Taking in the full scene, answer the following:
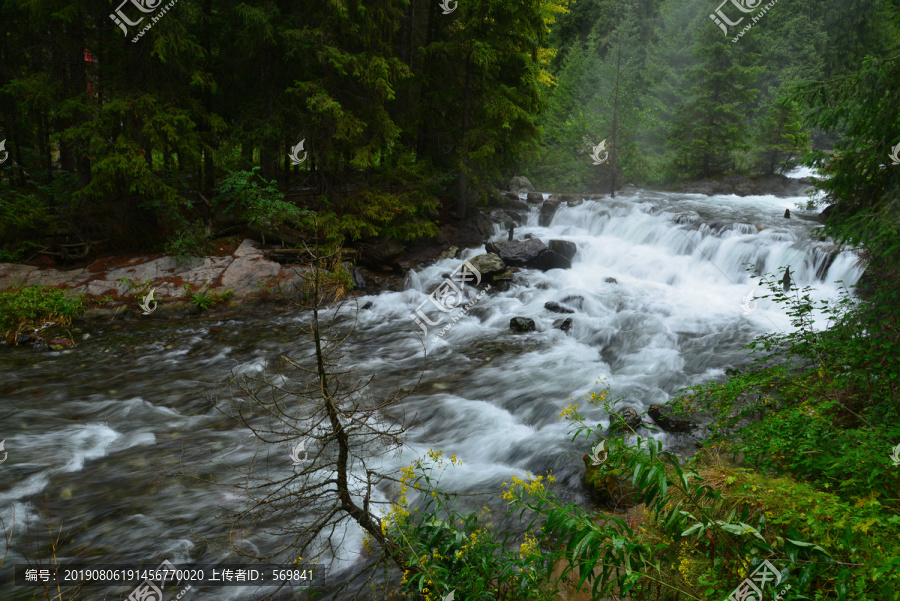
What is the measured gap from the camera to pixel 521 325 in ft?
35.9

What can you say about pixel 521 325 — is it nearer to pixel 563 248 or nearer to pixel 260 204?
pixel 563 248

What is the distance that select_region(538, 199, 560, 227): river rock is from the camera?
18.7 m

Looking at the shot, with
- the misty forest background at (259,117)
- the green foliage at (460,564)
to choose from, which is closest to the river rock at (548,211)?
the misty forest background at (259,117)

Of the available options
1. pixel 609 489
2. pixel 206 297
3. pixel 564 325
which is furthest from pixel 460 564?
pixel 206 297

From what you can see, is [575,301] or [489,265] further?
[489,265]

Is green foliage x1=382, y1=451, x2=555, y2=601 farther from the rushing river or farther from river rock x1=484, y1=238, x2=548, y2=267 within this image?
river rock x1=484, y1=238, x2=548, y2=267

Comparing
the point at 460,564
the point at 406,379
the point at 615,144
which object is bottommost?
the point at 406,379

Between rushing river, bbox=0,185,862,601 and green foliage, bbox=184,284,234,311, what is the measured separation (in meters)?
0.52

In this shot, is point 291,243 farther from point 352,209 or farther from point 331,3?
point 331,3

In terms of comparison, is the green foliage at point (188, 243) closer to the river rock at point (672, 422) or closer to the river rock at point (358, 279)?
the river rock at point (358, 279)

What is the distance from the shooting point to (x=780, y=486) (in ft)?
11.4

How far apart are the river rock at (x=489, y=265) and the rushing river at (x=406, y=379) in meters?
0.66

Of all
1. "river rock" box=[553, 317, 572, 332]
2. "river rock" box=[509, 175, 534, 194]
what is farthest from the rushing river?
"river rock" box=[509, 175, 534, 194]

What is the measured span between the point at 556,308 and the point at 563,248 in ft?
12.0
